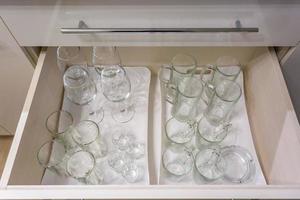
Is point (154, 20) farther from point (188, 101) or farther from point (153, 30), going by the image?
point (188, 101)

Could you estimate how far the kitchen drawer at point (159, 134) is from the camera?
0.49 meters

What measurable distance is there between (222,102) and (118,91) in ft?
0.93

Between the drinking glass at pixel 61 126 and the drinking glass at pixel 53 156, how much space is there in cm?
2

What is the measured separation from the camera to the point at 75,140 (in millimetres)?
747

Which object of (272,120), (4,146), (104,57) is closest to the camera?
(272,120)

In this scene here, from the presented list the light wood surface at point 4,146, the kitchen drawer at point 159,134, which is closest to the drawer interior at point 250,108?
the kitchen drawer at point 159,134

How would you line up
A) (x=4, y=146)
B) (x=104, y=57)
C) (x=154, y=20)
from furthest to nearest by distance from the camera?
(x=4, y=146) < (x=104, y=57) < (x=154, y=20)

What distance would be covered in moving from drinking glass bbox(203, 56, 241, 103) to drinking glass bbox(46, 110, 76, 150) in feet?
1.22

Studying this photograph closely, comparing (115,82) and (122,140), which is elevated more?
(115,82)

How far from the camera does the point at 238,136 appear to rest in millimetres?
765

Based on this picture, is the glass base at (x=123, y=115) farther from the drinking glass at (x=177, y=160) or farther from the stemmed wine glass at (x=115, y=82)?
the drinking glass at (x=177, y=160)

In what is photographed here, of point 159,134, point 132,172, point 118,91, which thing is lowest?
point 132,172

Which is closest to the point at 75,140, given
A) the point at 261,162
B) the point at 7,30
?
the point at 7,30

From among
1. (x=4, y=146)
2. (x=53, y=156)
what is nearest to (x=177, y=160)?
(x=53, y=156)
